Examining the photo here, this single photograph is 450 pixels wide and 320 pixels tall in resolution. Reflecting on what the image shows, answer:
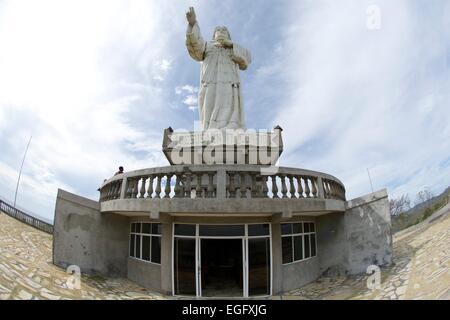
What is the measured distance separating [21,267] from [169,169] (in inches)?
180

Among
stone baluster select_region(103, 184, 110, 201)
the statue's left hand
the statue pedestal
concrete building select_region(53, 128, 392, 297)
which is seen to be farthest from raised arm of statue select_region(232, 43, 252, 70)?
stone baluster select_region(103, 184, 110, 201)

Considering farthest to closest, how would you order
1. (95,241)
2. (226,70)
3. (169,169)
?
(226,70), (95,241), (169,169)

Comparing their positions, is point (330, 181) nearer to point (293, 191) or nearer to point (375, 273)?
point (293, 191)

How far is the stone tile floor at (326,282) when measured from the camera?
5512 millimetres

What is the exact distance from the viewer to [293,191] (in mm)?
7855

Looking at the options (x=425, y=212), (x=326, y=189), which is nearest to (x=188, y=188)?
(x=326, y=189)

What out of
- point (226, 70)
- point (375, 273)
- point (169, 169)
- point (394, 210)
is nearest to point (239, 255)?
point (169, 169)

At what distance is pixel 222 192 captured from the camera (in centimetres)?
736

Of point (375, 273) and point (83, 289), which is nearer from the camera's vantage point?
point (83, 289)

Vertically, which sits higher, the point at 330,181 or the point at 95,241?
the point at 330,181

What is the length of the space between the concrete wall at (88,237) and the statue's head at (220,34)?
30.4 ft

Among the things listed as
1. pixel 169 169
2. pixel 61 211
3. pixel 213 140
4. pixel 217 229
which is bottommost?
pixel 217 229

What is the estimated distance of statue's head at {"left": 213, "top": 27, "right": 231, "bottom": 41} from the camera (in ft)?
41.5

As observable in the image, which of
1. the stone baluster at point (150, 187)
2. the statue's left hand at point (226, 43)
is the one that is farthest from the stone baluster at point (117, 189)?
the statue's left hand at point (226, 43)
